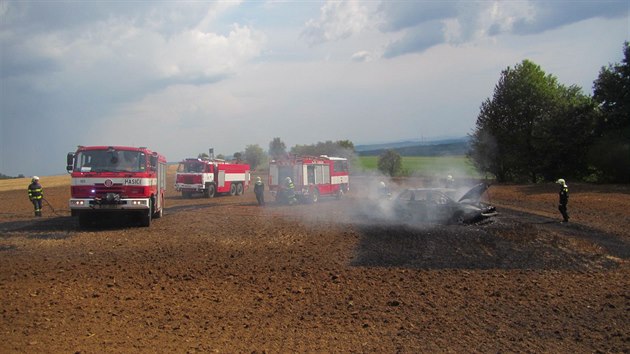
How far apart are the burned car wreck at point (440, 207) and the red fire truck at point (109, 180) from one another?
8.82 meters

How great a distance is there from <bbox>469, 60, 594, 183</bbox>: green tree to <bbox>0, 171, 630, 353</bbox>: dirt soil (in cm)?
2315

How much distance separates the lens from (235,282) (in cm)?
962

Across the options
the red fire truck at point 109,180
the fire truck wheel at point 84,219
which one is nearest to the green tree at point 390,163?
the red fire truck at point 109,180

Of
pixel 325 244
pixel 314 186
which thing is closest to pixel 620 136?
pixel 314 186

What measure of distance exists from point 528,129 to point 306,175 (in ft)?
80.0

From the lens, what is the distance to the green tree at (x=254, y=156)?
95500 millimetres

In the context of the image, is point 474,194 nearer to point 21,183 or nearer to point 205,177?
point 205,177

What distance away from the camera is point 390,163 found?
48688 mm

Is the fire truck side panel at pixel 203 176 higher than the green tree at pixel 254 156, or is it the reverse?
the green tree at pixel 254 156

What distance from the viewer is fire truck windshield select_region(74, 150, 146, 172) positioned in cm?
1555

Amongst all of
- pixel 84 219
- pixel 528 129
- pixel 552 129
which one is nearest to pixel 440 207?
pixel 84 219

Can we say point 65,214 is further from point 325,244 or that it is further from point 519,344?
point 519,344

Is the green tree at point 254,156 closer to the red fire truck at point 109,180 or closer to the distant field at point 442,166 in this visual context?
the distant field at point 442,166

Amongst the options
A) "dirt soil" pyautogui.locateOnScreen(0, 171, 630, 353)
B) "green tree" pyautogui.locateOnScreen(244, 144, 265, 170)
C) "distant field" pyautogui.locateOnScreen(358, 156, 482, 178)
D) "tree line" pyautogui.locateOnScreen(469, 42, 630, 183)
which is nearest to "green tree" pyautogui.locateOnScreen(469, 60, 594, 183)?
"tree line" pyautogui.locateOnScreen(469, 42, 630, 183)
